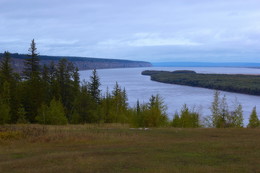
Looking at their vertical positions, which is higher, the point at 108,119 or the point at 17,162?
the point at 17,162

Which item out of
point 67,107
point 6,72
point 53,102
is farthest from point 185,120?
point 6,72

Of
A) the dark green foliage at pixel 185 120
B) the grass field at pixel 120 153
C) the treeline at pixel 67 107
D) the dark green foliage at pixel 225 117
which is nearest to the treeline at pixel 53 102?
the treeline at pixel 67 107

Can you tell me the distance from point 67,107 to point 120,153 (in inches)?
1770

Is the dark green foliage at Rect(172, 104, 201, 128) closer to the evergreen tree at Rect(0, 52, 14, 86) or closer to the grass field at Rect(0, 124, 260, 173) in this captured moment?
the grass field at Rect(0, 124, 260, 173)

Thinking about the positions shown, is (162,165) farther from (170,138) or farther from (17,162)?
(170,138)

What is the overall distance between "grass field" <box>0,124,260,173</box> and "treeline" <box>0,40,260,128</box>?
1456cm

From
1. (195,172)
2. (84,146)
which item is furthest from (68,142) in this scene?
(195,172)

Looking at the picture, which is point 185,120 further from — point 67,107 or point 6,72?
point 6,72

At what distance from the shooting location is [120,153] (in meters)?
15.4

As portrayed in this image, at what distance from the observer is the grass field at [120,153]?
484 inches

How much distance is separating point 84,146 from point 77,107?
108ft

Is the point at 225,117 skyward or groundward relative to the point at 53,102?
groundward

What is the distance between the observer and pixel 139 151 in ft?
51.9

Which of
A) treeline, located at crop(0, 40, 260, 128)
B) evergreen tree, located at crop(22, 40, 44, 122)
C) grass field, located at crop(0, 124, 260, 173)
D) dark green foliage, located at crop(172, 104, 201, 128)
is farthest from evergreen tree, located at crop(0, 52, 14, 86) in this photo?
grass field, located at crop(0, 124, 260, 173)
